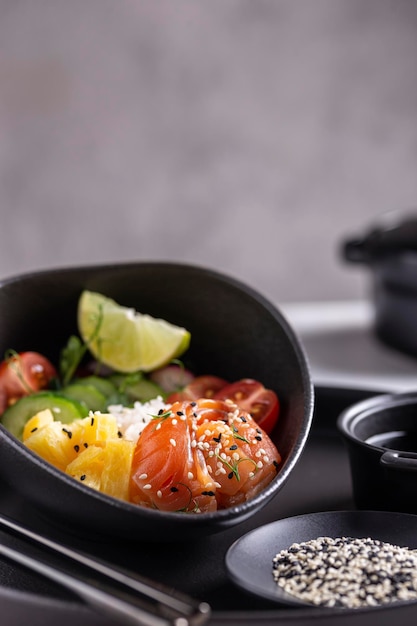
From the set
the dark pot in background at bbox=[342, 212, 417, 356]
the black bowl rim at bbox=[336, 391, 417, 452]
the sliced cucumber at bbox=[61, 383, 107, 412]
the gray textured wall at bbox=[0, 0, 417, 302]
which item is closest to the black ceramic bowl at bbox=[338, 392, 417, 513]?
the black bowl rim at bbox=[336, 391, 417, 452]

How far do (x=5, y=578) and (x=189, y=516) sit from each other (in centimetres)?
21

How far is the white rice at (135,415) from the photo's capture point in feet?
3.60

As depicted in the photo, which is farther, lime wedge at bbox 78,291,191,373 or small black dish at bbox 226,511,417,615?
lime wedge at bbox 78,291,191,373

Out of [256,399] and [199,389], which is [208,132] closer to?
[199,389]

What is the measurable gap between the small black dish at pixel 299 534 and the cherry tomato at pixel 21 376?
0.50 meters

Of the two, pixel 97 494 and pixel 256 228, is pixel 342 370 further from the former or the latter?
pixel 256 228

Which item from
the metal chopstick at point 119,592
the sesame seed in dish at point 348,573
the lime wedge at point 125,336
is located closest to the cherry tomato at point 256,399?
the lime wedge at point 125,336

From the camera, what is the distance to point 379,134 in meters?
3.65

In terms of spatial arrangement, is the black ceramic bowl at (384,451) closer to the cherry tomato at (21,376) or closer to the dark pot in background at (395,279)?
the cherry tomato at (21,376)

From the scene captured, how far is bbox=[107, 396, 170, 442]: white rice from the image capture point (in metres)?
1.10

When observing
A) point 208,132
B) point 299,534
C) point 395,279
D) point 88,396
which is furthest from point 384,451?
point 208,132

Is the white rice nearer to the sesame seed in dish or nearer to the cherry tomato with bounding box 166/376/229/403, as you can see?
the cherry tomato with bounding box 166/376/229/403

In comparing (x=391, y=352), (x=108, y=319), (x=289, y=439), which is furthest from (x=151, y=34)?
(x=289, y=439)

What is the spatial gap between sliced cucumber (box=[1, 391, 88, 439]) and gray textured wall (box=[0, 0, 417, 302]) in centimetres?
205
